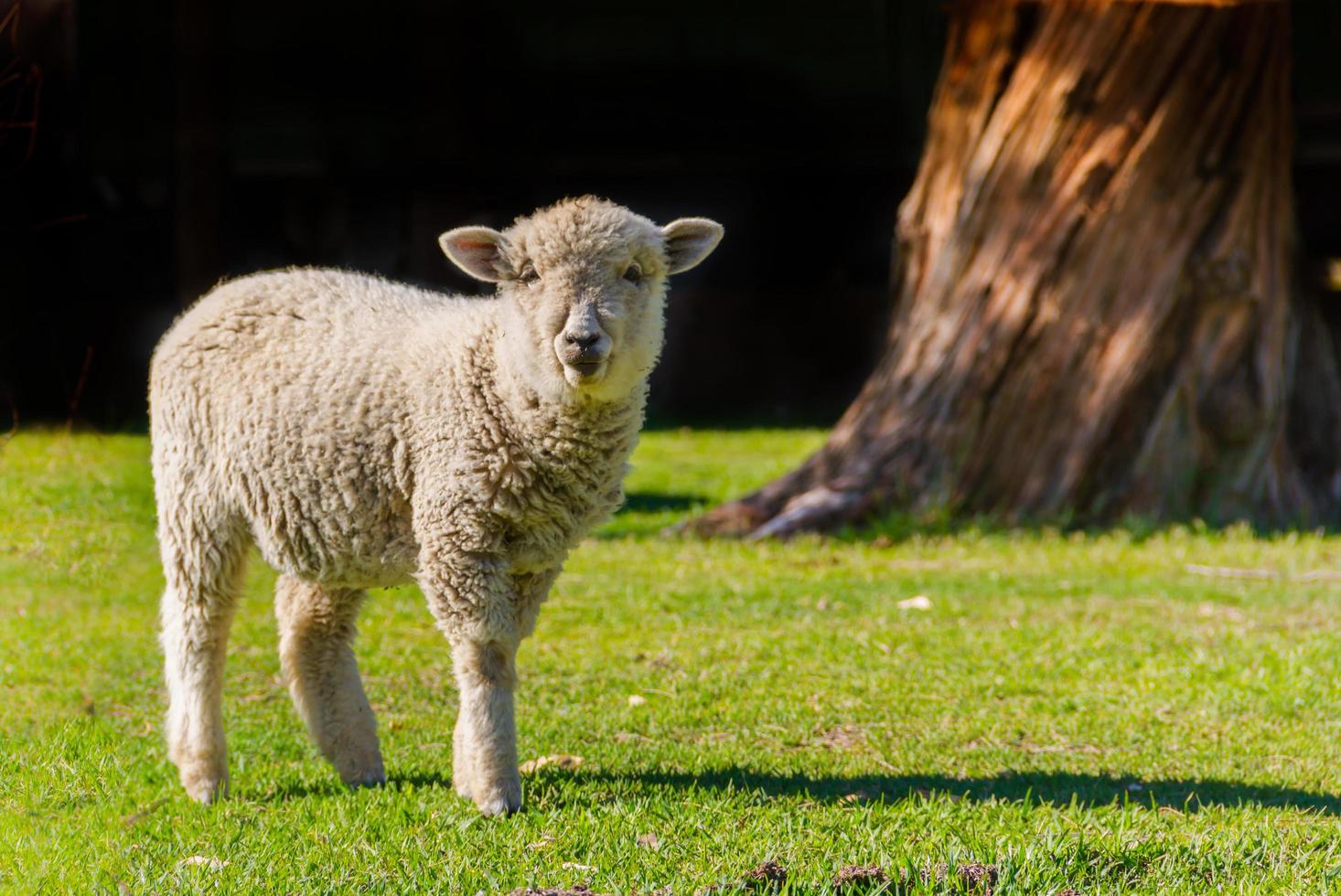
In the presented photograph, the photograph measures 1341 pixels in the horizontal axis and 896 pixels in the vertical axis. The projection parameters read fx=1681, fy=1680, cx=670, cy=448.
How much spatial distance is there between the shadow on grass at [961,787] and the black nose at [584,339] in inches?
53.5

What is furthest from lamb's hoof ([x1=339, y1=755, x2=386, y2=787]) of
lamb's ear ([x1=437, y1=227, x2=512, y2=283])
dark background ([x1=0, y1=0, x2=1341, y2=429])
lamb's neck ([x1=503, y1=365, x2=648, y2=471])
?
dark background ([x1=0, y1=0, x2=1341, y2=429])

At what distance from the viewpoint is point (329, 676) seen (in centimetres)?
519

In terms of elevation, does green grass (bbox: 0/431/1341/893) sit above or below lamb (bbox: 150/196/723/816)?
below

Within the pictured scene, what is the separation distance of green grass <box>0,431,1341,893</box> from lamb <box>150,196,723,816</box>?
303 millimetres

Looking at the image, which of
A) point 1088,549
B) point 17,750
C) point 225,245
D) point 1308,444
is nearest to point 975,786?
point 17,750

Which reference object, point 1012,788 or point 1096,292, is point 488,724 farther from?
point 1096,292

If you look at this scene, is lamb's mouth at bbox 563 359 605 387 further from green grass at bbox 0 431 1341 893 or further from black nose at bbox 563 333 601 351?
green grass at bbox 0 431 1341 893

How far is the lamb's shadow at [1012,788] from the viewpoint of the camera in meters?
4.94

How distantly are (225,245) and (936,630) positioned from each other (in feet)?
25.1

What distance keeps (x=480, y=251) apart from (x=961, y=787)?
2.16 m

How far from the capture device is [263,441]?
485 centimetres

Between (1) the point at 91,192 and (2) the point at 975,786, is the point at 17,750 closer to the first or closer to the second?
(2) the point at 975,786

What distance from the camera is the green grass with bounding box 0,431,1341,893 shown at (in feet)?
14.0

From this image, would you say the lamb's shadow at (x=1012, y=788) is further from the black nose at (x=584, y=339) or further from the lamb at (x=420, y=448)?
the black nose at (x=584, y=339)
